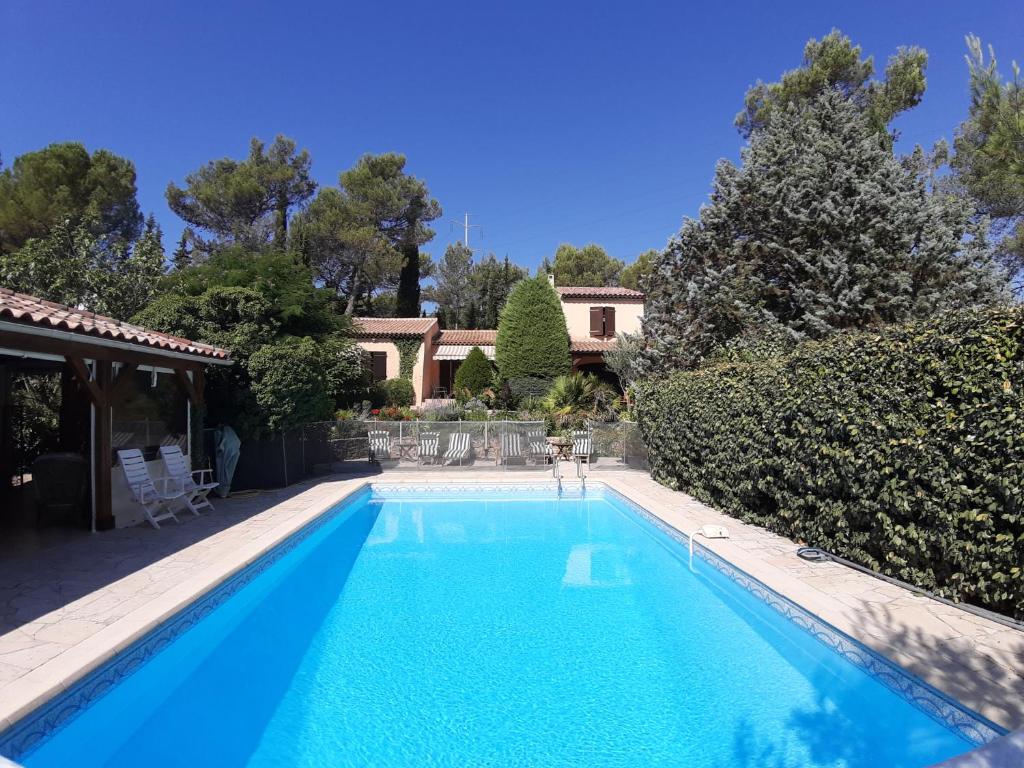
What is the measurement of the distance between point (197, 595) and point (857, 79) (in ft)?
76.0

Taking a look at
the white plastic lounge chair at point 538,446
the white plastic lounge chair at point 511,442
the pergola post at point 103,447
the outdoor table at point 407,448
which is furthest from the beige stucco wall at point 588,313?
the pergola post at point 103,447

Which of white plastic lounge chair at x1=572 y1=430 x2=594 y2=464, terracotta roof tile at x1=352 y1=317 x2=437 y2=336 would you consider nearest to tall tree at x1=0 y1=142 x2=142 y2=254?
terracotta roof tile at x1=352 y1=317 x2=437 y2=336

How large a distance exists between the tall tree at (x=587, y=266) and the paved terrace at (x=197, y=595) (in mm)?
42725

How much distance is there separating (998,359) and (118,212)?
34.9 metres

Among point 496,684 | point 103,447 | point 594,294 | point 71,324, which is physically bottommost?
point 496,684

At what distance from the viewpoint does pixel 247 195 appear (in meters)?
36.0

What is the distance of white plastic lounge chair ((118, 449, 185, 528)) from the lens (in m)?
9.27

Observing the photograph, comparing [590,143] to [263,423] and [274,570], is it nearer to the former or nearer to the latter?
[263,423]

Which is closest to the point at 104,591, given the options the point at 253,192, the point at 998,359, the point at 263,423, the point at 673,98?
the point at 263,423

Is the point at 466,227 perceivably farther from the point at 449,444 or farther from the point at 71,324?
the point at 71,324

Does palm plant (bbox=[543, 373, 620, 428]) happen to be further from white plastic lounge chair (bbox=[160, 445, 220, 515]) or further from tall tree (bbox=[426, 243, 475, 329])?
tall tree (bbox=[426, 243, 475, 329])

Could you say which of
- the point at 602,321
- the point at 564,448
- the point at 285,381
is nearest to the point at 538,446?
the point at 564,448

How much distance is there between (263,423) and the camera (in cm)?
1290

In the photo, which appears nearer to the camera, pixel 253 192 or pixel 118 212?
pixel 118 212
